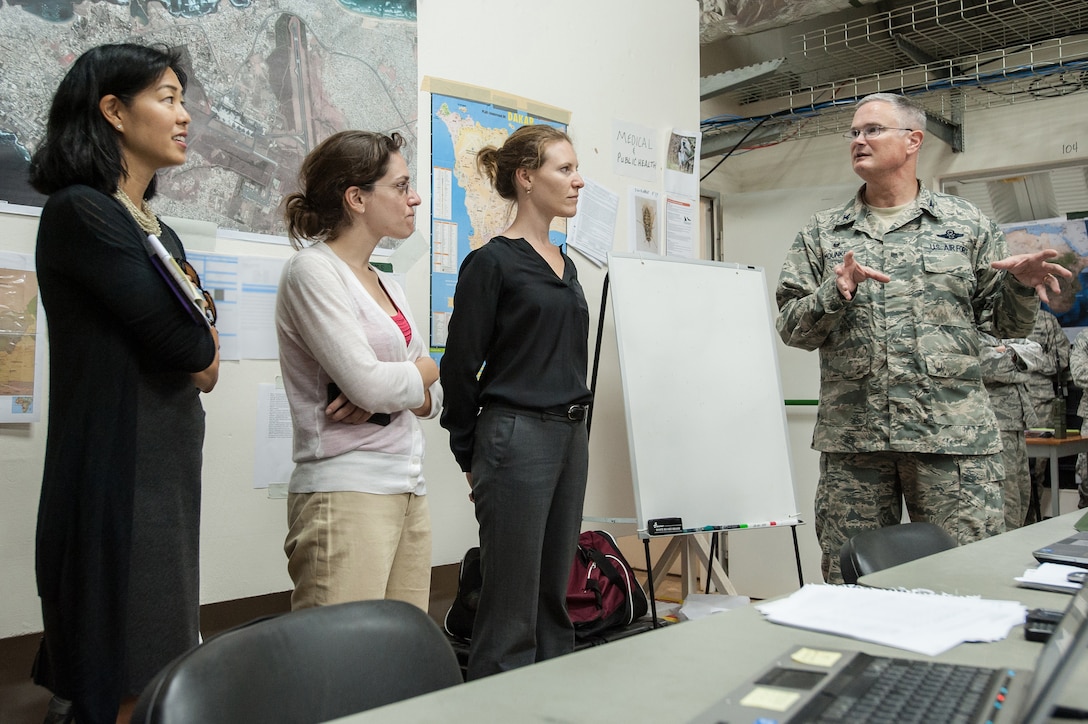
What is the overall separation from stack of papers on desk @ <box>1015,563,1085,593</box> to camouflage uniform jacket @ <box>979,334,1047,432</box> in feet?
11.2

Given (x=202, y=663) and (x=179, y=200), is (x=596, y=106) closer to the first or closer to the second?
(x=179, y=200)

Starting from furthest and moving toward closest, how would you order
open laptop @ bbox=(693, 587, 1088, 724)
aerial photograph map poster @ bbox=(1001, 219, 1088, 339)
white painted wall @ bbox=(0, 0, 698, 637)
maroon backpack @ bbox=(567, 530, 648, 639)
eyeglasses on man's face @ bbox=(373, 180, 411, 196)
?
aerial photograph map poster @ bbox=(1001, 219, 1088, 339)
maroon backpack @ bbox=(567, 530, 648, 639)
white painted wall @ bbox=(0, 0, 698, 637)
eyeglasses on man's face @ bbox=(373, 180, 411, 196)
open laptop @ bbox=(693, 587, 1088, 724)

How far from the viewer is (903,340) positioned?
93.7 inches

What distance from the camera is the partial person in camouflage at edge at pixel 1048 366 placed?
502 cm

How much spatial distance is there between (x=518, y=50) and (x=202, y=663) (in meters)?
2.56

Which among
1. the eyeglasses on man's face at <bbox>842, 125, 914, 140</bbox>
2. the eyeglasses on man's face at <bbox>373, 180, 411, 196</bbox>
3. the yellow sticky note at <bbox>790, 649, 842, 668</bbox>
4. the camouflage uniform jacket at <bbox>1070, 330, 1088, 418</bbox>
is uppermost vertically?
the eyeglasses on man's face at <bbox>842, 125, 914, 140</bbox>

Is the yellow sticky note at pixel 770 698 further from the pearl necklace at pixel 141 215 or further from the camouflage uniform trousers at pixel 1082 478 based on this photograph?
the camouflage uniform trousers at pixel 1082 478

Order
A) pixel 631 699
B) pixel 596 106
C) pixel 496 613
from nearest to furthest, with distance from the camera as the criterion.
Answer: pixel 631 699 → pixel 496 613 → pixel 596 106

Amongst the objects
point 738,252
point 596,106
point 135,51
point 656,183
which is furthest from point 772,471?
point 738,252

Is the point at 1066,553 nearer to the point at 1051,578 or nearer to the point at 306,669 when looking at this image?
the point at 1051,578

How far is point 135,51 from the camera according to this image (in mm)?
1471

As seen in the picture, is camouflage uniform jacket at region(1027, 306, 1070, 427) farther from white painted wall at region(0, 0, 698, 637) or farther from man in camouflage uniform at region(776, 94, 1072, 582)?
man in camouflage uniform at region(776, 94, 1072, 582)

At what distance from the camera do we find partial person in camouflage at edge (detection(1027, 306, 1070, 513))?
502 cm

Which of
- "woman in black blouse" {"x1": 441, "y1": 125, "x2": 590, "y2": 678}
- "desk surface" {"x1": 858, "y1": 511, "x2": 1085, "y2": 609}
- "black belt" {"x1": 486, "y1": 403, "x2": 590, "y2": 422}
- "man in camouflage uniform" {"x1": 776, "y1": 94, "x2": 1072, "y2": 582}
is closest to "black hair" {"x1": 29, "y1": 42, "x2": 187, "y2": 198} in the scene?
"woman in black blouse" {"x1": 441, "y1": 125, "x2": 590, "y2": 678}
